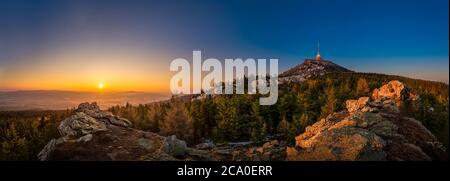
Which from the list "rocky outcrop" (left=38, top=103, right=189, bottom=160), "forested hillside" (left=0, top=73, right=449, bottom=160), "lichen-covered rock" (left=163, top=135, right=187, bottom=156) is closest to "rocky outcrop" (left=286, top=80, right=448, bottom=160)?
"lichen-covered rock" (left=163, top=135, right=187, bottom=156)

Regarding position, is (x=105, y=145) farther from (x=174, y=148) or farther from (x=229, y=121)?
(x=229, y=121)

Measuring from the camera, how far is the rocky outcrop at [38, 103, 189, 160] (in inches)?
890

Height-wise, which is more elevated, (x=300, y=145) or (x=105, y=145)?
(x=300, y=145)

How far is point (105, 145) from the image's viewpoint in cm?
2623

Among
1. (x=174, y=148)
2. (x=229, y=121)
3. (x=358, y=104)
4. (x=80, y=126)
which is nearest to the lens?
(x=174, y=148)

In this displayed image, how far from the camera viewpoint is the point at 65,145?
85.4 feet

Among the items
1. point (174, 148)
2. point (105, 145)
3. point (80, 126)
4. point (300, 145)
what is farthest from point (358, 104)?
point (80, 126)

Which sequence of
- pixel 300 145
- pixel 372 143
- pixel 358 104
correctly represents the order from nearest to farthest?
pixel 372 143, pixel 300 145, pixel 358 104

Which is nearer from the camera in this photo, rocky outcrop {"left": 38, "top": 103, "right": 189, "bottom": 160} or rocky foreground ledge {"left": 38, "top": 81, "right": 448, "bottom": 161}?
rocky foreground ledge {"left": 38, "top": 81, "right": 448, "bottom": 161}

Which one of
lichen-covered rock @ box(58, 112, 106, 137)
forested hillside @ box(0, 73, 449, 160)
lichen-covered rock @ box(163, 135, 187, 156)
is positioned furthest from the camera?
forested hillside @ box(0, 73, 449, 160)

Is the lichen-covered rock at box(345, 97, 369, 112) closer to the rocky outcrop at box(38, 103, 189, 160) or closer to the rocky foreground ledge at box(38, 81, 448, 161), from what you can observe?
the rocky foreground ledge at box(38, 81, 448, 161)

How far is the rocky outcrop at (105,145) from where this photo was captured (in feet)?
74.2

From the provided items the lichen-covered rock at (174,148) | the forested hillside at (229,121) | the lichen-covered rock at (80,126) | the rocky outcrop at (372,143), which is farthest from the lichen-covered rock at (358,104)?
the lichen-covered rock at (80,126)
